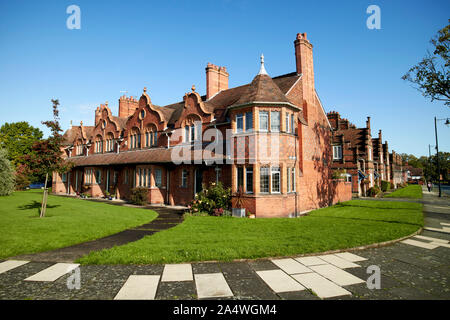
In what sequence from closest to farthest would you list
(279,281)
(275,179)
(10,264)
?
(279,281), (10,264), (275,179)

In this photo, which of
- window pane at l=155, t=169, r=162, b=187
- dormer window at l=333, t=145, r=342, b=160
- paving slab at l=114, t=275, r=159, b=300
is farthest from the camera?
dormer window at l=333, t=145, r=342, b=160

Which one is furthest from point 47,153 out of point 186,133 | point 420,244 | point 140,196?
point 420,244

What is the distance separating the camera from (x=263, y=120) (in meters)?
15.6

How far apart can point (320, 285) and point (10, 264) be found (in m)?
7.86

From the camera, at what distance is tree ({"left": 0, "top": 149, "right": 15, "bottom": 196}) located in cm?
2680

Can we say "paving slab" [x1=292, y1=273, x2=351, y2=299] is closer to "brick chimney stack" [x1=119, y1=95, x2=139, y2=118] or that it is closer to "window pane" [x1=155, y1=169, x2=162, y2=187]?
Result: "window pane" [x1=155, y1=169, x2=162, y2=187]

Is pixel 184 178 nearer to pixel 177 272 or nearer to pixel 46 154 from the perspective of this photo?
pixel 46 154

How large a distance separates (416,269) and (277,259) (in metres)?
3.61

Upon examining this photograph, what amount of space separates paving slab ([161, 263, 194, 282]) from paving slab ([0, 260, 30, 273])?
3887 mm

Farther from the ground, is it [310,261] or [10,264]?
[10,264]

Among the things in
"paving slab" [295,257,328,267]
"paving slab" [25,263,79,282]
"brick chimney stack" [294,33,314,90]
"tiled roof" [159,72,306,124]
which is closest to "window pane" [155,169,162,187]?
"tiled roof" [159,72,306,124]

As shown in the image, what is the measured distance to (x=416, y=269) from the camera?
6.34m
